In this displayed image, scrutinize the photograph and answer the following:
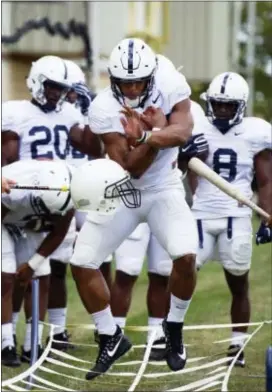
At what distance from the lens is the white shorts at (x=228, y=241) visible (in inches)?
371

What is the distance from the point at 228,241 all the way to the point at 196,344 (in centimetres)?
82

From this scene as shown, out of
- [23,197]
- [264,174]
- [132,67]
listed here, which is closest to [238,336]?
[264,174]

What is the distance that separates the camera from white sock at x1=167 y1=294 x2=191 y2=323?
8141 millimetres

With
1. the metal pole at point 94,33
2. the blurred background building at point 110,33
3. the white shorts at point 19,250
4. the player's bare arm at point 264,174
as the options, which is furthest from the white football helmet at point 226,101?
the metal pole at point 94,33

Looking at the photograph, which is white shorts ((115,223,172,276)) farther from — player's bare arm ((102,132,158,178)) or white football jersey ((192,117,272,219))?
player's bare arm ((102,132,158,178))

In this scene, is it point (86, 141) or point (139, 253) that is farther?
point (139, 253)

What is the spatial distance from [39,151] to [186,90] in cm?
173

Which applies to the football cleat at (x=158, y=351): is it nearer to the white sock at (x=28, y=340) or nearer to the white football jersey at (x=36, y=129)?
the white sock at (x=28, y=340)

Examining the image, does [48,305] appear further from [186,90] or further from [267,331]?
[186,90]

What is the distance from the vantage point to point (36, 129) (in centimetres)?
955

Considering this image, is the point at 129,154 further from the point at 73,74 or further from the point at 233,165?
the point at 73,74

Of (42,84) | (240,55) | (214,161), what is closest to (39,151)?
(42,84)

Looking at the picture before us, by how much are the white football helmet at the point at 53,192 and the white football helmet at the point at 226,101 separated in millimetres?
1082

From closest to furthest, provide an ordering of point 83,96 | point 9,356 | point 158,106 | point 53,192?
point 158,106 → point 53,192 → point 9,356 → point 83,96
